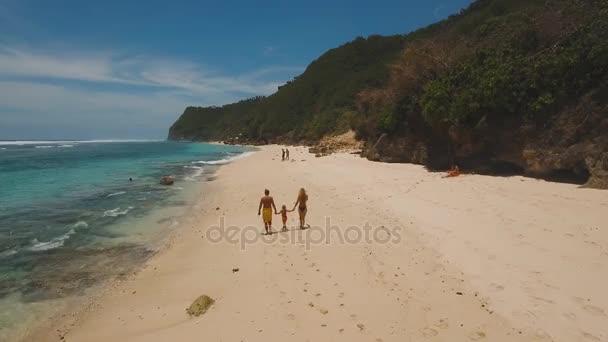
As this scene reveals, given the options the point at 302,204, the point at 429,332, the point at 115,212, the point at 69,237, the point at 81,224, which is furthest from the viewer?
the point at 115,212

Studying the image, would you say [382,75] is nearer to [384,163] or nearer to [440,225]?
[384,163]

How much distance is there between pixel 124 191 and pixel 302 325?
20.8 m

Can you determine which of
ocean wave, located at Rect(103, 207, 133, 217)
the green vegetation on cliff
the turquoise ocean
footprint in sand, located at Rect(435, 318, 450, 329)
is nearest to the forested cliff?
footprint in sand, located at Rect(435, 318, 450, 329)

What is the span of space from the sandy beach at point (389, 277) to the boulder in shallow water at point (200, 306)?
140 millimetres

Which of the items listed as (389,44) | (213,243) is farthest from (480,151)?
(389,44)

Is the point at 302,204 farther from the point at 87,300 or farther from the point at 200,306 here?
the point at 87,300

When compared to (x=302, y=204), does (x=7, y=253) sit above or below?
below

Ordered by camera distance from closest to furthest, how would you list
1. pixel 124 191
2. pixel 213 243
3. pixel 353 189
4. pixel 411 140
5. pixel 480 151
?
pixel 213 243
pixel 353 189
pixel 480 151
pixel 124 191
pixel 411 140

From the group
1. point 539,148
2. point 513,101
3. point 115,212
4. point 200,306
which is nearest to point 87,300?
point 200,306

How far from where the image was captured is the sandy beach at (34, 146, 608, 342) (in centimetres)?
578

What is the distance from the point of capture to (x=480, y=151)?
770 inches

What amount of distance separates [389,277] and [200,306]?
3857 millimetres

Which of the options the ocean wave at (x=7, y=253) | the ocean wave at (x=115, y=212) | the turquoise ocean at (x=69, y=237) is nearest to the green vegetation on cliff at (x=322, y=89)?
the turquoise ocean at (x=69, y=237)

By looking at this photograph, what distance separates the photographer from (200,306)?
6918 mm
